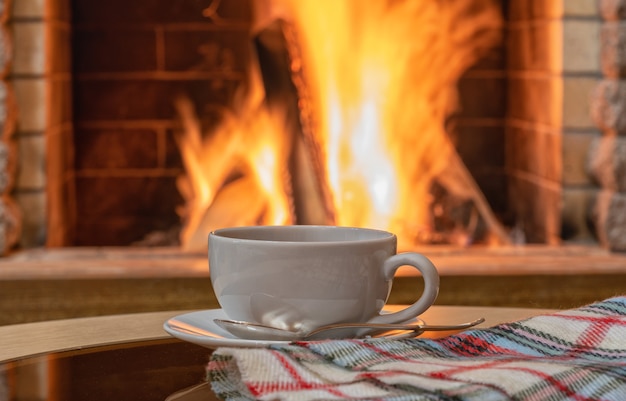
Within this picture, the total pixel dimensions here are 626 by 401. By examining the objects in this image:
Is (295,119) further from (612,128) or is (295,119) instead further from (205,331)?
(205,331)

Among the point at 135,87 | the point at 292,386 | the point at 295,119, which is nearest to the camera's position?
the point at 292,386

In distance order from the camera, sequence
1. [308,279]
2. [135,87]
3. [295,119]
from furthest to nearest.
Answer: [135,87]
[295,119]
[308,279]

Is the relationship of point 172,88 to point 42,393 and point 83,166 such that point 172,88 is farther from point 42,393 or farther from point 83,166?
point 42,393

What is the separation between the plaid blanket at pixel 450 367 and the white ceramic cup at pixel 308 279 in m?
0.06

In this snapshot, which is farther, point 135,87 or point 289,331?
point 135,87

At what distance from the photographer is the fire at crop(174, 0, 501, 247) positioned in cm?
207

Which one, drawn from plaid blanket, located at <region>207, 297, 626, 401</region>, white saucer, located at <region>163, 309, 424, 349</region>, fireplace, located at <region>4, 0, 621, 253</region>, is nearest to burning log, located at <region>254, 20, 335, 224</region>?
fireplace, located at <region>4, 0, 621, 253</region>

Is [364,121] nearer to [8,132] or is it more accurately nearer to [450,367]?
[8,132]

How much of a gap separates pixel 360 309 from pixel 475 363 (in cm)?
13

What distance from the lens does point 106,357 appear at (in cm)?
66

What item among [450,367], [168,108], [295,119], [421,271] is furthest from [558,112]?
[450,367]

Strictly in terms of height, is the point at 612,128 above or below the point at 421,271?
above

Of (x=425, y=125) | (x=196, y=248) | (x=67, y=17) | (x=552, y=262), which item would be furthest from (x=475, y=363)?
(x=67, y=17)

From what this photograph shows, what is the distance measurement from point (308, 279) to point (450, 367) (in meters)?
0.13
